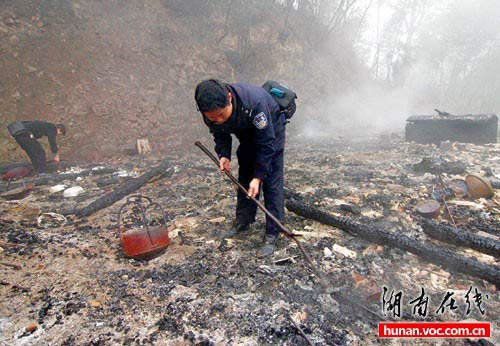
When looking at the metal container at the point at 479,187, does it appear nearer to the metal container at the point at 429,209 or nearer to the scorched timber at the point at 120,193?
the metal container at the point at 429,209

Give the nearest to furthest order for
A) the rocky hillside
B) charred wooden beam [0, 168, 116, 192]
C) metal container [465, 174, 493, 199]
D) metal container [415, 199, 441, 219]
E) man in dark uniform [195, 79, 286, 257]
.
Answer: man in dark uniform [195, 79, 286, 257] → metal container [415, 199, 441, 219] → metal container [465, 174, 493, 199] → charred wooden beam [0, 168, 116, 192] → the rocky hillside

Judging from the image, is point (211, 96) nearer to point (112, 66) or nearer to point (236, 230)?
point (236, 230)

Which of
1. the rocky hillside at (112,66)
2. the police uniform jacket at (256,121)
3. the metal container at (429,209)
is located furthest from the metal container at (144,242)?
the rocky hillside at (112,66)

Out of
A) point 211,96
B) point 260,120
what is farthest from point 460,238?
point 211,96

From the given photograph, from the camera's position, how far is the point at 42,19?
773cm

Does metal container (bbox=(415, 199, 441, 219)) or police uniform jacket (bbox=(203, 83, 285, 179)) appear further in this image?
metal container (bbox=(415, 199, 441, 219))

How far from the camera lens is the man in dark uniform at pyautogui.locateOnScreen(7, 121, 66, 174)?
5.86 m

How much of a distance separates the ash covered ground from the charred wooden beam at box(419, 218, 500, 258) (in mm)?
81

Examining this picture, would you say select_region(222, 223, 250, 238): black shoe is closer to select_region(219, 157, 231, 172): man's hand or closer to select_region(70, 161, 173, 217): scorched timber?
select_region(219, 157, 231, 172): man's hand

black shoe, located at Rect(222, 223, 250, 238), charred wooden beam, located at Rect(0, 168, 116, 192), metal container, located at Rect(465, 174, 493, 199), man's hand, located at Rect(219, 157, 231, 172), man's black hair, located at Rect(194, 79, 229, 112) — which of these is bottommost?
black shoe, located at Rect(222, 223, 250, 238)

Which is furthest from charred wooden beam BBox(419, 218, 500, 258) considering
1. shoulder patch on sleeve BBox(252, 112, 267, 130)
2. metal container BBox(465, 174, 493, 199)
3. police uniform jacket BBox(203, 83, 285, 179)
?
shoulder patch on sleeve BBox(252, 112, 267, 130)

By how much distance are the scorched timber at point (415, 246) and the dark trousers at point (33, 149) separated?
19.4ft

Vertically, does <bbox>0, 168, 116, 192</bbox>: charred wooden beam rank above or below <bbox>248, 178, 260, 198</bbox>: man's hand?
below

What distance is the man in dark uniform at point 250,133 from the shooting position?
2.23m
